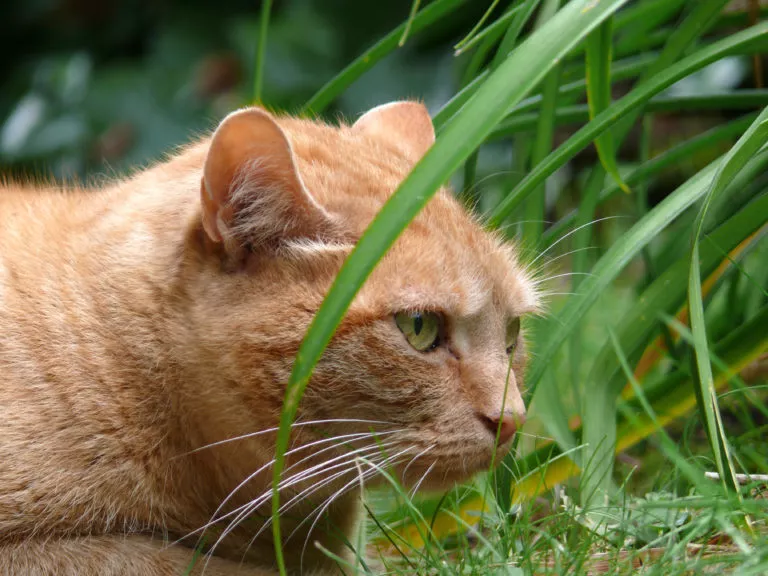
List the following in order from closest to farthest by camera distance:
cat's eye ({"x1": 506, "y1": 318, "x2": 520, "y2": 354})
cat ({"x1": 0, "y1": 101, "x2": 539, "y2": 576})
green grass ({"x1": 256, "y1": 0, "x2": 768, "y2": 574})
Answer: green grass ({"x1": 256, "y1": 0, "x2": 768, "y2": 574}), cat ({"x1": 0, "y1": 101, "x2": 539, "y2": 576}), cat's eye ({"x1": 506, "y1": 318, "x2": 520, "y2": 354})

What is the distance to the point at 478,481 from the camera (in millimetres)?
2129

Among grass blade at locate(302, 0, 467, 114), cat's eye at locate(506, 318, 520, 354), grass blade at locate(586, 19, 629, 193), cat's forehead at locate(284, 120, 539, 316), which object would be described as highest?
grass blade at locate(302, 0, 467, 114)

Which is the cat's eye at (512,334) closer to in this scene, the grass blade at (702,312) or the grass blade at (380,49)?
the grass blade at (702,312)

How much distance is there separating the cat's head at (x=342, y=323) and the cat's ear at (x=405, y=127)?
1.18 feet

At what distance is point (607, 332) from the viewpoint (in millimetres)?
2072

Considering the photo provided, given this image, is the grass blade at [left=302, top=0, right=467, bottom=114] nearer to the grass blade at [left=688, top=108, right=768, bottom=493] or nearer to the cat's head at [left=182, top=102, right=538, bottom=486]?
the cat's head at [left=182, top=102, right=538, bottom=486]

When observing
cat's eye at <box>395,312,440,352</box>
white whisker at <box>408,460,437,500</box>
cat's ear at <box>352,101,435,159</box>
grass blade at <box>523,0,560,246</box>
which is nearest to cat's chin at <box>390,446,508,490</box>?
white whisker at <box>408,460,437,500</box>

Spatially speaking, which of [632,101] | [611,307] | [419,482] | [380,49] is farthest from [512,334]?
[611,307]

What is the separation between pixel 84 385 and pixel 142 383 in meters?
0.10

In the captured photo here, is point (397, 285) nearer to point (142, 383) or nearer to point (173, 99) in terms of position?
point (142, 383)

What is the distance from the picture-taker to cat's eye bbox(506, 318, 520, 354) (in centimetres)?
189

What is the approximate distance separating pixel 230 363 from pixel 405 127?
Result: 715 mm

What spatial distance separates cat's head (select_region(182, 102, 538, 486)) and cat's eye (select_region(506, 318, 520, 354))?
14 cm

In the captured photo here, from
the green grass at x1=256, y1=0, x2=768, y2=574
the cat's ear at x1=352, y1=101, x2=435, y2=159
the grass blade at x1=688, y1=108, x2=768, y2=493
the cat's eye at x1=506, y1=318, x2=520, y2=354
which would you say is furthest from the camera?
the cat's ear at x1=352, y1=101, x2=435, y2=159
